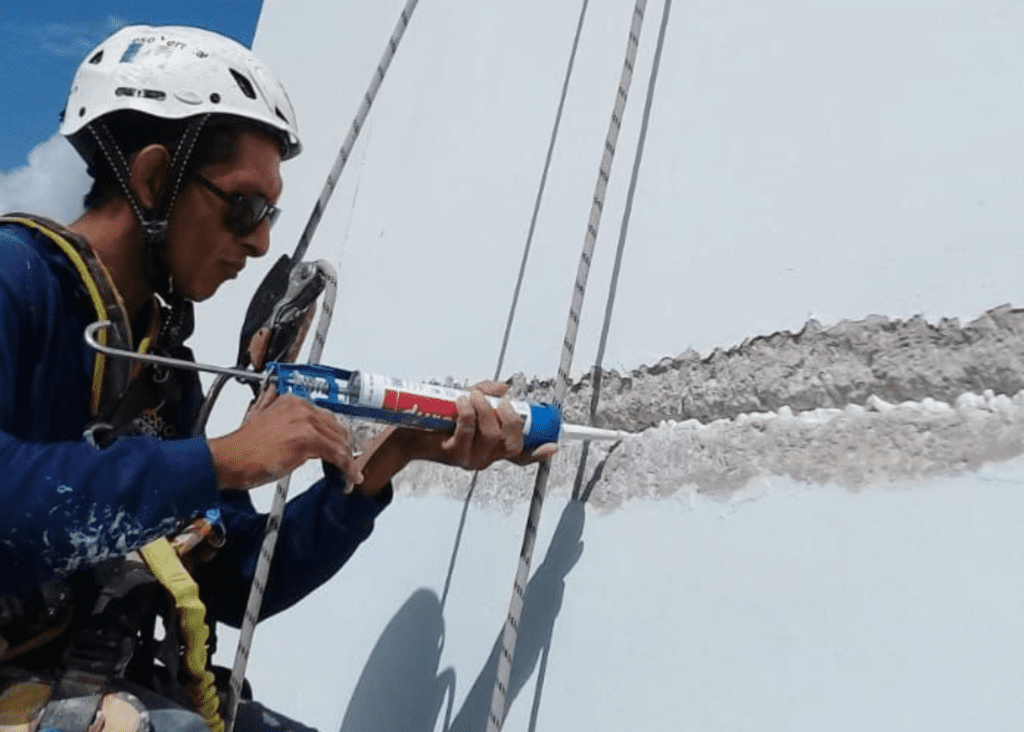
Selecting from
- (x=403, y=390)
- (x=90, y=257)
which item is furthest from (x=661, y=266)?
(x=90, y=257)

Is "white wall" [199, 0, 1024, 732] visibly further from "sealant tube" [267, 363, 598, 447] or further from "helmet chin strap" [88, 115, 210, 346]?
"helmet chin strap" [88, 115, 210, 346]

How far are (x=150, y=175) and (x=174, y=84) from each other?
0.14m

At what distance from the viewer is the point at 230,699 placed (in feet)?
6.73

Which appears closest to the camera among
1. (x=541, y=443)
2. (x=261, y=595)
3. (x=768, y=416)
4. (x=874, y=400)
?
(x=874, y=400)

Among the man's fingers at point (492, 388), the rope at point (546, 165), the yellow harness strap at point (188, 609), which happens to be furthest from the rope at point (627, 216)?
the yellow harness strap at point (188, 609)

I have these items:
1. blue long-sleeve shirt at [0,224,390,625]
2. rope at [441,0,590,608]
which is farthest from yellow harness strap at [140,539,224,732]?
rope at [441,0,590,608]

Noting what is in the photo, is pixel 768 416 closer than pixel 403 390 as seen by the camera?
Yes

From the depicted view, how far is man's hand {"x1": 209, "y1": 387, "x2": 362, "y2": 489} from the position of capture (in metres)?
1.67

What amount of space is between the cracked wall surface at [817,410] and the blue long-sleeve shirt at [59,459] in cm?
52

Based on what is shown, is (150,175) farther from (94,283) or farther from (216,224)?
(94,283)

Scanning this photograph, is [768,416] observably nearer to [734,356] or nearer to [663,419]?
[734,356]

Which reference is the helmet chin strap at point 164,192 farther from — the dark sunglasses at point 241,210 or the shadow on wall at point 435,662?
the shadow on wall at point 435,662

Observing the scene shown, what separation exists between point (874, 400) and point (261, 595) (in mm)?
1041

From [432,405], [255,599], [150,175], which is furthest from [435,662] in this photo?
[150,175]
